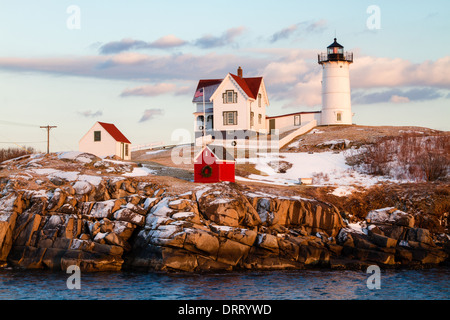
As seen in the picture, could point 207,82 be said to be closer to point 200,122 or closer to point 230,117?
point 200,122

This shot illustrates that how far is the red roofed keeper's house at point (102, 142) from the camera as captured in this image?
56.5 metres

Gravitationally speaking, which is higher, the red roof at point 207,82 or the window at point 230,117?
the red roof at point 207,82

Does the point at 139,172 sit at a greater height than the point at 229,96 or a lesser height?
lesser

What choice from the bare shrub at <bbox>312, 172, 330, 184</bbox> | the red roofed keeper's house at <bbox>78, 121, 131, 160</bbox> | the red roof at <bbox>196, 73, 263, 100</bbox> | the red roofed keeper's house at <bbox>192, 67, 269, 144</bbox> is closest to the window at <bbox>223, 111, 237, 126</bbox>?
the red roofed keeper's house at <bbox>192, 67, 269, 144</bbox>

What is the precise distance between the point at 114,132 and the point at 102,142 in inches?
65.7

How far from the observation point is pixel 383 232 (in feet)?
122

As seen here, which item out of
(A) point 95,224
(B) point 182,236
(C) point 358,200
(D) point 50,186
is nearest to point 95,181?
(D) point 50,186

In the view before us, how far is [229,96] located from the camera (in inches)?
2660

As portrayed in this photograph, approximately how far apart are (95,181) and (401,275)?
20.4 metres

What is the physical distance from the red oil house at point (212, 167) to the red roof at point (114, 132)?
15.3 m

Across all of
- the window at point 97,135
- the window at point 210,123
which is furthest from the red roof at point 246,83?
the window at point 97,135

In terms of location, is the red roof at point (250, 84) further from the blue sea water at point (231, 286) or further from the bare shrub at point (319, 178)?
the blue sea water at point (231, 286)

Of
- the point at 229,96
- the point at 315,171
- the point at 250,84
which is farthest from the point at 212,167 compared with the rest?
the point at 250,84
